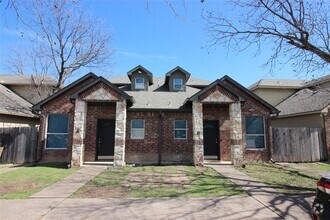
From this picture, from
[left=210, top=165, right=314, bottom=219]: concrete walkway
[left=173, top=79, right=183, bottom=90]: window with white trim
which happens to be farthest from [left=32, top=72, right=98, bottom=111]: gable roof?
[left=210, top=165, right=314, bottom=219]: concrete walkway

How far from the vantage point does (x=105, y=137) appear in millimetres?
14117

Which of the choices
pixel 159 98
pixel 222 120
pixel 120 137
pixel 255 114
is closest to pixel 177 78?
pixel 159 98

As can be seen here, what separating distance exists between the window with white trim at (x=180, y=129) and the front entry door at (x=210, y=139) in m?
1.32

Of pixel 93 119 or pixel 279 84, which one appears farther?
pixel 279 84

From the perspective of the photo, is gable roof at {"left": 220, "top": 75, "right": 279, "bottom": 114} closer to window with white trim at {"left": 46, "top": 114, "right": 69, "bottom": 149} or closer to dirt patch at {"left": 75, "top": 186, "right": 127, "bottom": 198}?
dirt patch at {"left": 75, "top": 186, "right": 127, "bottom": 198}

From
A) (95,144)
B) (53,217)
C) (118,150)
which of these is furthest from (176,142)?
(53,217)

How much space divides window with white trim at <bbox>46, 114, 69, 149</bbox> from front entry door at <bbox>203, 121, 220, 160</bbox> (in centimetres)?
833

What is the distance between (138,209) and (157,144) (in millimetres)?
8262

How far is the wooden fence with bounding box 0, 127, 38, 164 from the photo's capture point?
1310 cm

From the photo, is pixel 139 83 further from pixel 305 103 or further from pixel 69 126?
pixel 305 103

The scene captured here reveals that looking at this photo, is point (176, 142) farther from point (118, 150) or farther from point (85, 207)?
point (85, 207)

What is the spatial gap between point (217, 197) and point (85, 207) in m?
3.50

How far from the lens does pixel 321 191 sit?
10.5 feet

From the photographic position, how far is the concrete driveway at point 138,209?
5.07 meters
